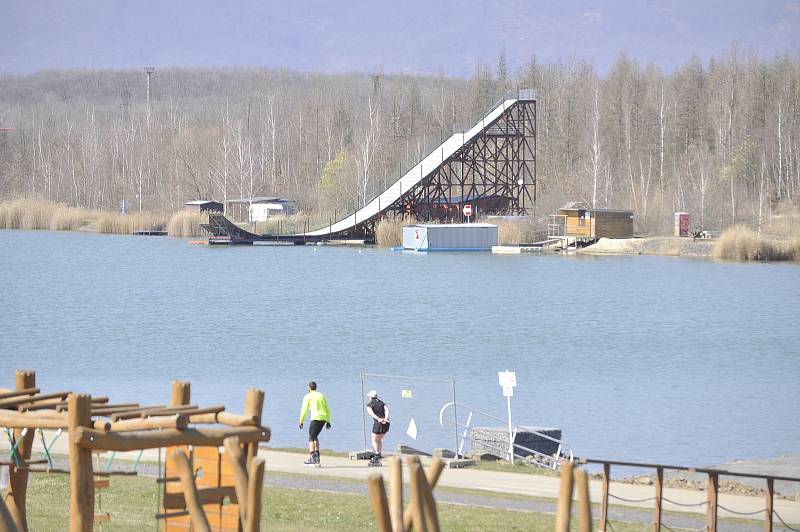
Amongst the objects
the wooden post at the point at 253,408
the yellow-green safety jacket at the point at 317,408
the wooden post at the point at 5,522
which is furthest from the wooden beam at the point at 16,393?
the yellow-green safety jacket at the point at 317,408

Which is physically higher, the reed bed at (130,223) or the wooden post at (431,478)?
the reed bed at (130,223)

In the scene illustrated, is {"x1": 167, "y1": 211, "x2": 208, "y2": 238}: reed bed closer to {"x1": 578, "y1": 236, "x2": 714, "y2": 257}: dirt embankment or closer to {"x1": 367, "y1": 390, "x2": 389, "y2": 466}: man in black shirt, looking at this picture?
{"x1": 578, "y1": 236, "x2": 714, "y2": 257}: dirt embankment

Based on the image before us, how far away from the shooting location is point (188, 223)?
122 metres

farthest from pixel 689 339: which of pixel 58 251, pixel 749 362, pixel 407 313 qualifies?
pixel 58 251

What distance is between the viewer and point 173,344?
50.2 meters

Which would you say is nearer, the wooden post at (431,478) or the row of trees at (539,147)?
the wooden post at (431,478)

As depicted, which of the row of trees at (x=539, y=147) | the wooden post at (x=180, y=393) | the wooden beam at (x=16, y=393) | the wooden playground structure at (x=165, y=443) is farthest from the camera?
the row of trees at (x=539, y=147)

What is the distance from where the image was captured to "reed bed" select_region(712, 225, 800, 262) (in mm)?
90000

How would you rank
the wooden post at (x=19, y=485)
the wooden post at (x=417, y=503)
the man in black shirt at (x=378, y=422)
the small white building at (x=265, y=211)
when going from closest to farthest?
1. the wooden post at (x=417, y=503)
2. the wooden post at (x=19, y=485)
3. the man in black shirt at (x=378, y=422)
4. the small white building at (x=265, y=211)

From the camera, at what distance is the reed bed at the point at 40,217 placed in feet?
436

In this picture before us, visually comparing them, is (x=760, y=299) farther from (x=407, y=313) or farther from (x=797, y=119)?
(x=797, y=119)

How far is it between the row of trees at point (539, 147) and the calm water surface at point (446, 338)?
19093 millimetres

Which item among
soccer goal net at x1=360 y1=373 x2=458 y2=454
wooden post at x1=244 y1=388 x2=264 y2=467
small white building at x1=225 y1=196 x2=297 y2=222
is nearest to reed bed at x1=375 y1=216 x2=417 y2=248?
small white building at x1=225 y1=196 x2=297 y2=222

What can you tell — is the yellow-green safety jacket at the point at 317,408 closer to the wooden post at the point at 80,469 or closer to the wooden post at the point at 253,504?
the wooden post at the point at 80,469
